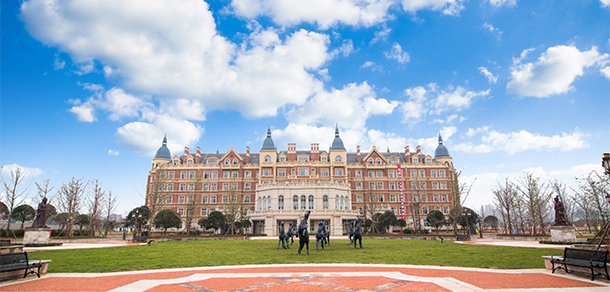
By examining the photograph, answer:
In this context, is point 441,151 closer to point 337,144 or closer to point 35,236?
point 337,144

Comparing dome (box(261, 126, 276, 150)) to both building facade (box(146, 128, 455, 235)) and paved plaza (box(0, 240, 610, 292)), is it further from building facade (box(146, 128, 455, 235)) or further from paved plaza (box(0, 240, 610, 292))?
paved plaza (box(0, 240, 610, 292))

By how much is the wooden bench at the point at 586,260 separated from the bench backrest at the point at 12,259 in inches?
596

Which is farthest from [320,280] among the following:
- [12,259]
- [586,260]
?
[12,259]

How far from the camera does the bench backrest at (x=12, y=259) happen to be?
28.5 ft

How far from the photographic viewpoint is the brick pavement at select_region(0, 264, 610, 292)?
780 centimetres

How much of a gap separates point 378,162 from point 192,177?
3502 centimetres

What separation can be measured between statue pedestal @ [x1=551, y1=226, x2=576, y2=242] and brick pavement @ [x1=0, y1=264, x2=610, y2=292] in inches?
617

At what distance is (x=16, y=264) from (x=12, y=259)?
0.18 meters

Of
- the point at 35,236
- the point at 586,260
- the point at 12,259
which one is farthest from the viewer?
the point at 35,236

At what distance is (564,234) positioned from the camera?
848 inches

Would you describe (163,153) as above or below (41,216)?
above

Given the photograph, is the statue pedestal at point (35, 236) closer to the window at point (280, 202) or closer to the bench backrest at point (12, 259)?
the bench backrest at point (12, 259)

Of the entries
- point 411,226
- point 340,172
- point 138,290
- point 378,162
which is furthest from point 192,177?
point 138,290

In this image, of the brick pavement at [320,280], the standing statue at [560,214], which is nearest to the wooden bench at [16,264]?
the brick pavement at [320,280]
